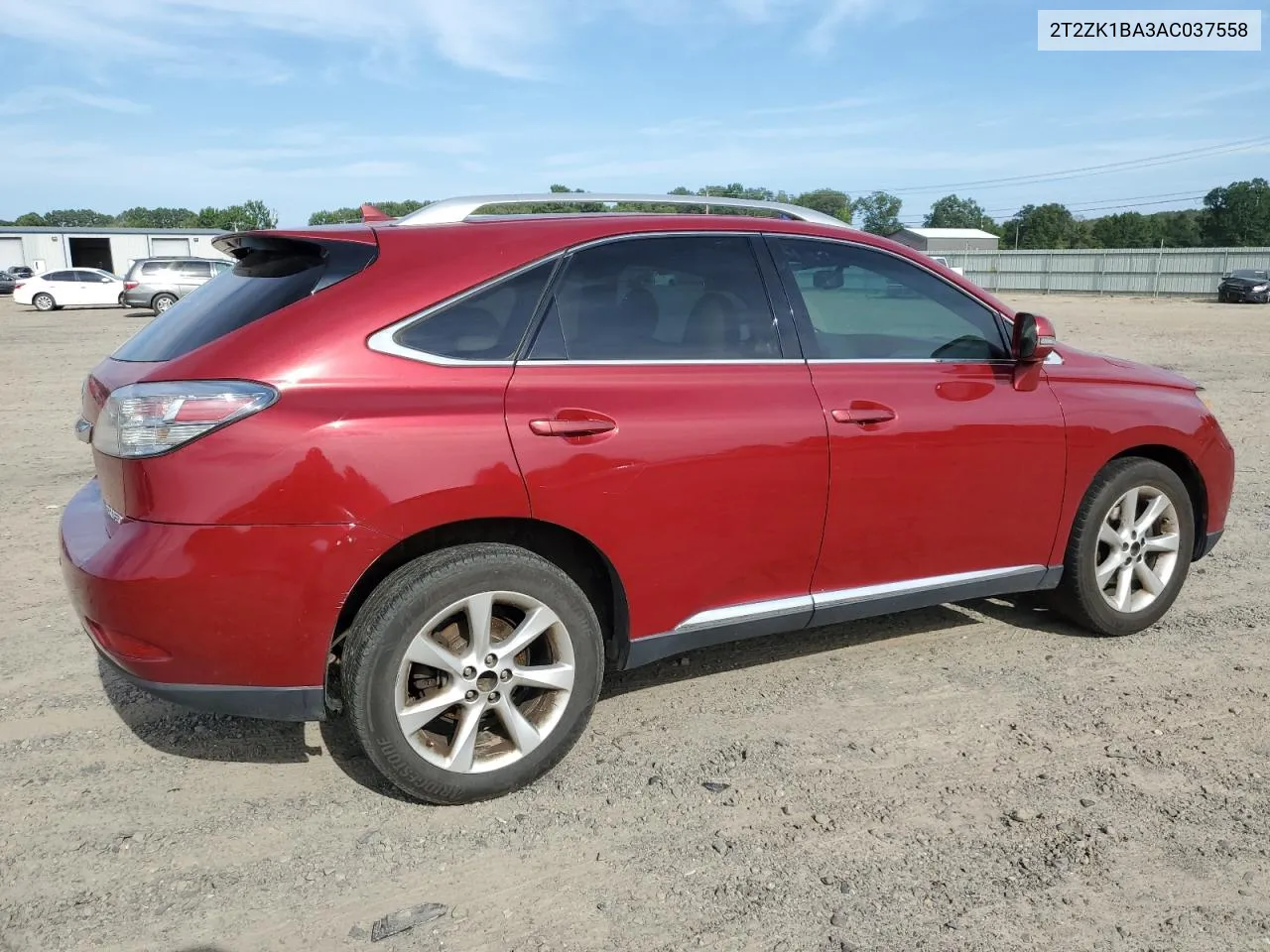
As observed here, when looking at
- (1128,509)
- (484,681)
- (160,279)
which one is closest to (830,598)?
(484,681)

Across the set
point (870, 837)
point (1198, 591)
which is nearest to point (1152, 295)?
point (1198, 591)

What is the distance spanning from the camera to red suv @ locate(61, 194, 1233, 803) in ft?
9.11

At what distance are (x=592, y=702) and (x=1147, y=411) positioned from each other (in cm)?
270

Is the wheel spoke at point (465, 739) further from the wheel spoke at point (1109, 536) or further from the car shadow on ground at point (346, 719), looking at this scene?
the wheel spoke at point (1109, 536)

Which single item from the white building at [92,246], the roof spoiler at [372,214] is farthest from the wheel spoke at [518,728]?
the white building at [92,246]

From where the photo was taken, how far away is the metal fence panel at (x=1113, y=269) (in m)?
46.4

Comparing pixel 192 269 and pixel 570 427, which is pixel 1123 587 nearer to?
pixel 570 427

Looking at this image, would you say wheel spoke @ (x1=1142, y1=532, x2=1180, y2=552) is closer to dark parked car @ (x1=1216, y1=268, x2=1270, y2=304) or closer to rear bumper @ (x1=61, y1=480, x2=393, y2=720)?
rear bumper @ (x1=61, y1=480, x2=393, y2=720)

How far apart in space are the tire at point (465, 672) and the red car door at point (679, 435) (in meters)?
0.22

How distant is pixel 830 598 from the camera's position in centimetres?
369

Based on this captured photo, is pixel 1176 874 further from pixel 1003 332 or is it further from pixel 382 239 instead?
pixel 382 239

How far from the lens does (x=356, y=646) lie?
2.90 metres

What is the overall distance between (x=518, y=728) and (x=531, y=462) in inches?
32.6

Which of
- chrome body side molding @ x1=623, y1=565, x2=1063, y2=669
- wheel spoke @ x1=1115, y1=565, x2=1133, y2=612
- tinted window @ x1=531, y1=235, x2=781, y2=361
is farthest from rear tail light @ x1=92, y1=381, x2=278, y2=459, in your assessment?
wheel spoke @ x1=1115, y1=565, x2=1133, y2=612
